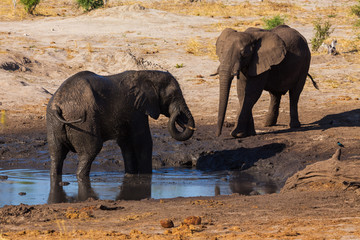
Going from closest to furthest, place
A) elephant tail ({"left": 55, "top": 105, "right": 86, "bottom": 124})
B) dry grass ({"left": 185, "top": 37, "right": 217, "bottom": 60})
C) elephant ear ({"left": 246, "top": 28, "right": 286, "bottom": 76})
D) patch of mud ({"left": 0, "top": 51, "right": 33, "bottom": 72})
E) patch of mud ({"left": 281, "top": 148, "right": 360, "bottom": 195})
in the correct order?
patch of mud ({"left": 281, "top": 148, "right": 360, "bottom": 195})
elephant tail ({"left": 55, "top": 105, "right": 86, "bottom": 124})
elephant ear ({"left": 246, "top": 28, "right": 286, "bottom": 76})
patch of mud ({"left": 0, "top": 51, "right": 33, "bottom": 72})
dry grass ({"left": 185, "top": 37, "right": 217, "bottom": 60})

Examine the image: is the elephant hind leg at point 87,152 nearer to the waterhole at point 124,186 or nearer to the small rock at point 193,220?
the waterhole at point 124,186

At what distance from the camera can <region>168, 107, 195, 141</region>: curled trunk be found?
30.8ft

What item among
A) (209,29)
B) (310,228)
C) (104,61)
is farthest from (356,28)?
(310,228)

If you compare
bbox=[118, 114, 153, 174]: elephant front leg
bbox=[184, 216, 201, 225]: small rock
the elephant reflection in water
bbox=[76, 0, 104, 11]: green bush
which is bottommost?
bbox=[76, 0, 104, 11]: green bush

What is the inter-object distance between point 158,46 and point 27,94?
295 inches

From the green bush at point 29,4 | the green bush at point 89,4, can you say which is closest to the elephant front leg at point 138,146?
the green bush at point 29,4

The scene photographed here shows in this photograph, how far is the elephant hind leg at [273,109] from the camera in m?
12.9

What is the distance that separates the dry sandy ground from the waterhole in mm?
568

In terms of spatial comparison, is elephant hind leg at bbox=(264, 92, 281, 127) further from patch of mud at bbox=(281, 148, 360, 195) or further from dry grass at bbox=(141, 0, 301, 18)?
dry grass at bbox=(141, 0, 301, 18)

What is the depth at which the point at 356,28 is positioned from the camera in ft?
81.7

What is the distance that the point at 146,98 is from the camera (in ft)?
30.1

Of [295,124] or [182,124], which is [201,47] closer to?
[295,124]

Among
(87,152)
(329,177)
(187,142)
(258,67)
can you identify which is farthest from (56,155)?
(258,67)

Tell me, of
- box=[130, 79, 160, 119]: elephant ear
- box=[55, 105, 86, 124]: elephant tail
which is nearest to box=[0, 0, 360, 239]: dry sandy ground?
box=[55, 105, 86, 124]: elephant tail
